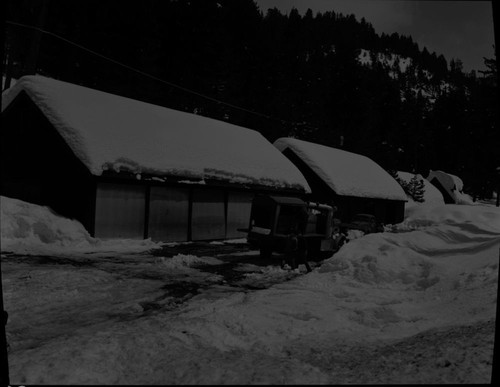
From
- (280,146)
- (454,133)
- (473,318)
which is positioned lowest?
(473,318)

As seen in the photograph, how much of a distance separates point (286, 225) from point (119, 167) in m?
A: 6.64

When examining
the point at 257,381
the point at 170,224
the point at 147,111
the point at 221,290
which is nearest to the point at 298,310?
the point at 221,290

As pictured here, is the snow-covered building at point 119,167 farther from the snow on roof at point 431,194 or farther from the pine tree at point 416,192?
the snow on roof at point 431,194

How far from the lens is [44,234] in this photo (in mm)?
13836

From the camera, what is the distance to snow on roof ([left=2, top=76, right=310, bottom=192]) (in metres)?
15.7

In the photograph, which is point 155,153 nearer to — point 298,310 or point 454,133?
point 298,310

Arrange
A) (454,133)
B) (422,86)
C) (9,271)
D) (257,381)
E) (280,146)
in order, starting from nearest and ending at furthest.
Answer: (257,381) < (422,86) < (454,133) < (9,271) < (280,146)

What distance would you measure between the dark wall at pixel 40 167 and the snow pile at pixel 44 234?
28.5 inches

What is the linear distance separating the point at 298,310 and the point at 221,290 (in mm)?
2888

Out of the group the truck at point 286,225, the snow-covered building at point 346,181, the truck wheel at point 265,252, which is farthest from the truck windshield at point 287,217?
the snow-covered building at point 346,181

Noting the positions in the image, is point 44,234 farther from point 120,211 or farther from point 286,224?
point 286,224

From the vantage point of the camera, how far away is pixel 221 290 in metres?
8.41

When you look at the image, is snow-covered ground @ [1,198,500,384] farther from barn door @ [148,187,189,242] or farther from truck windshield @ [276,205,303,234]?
barn door @ [148,187,189,242]

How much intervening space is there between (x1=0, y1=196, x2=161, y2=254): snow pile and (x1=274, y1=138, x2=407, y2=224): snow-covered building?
1491 cm
